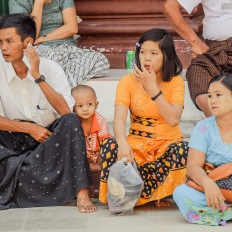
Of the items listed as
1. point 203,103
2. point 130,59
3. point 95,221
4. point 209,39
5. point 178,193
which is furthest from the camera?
point 130,59

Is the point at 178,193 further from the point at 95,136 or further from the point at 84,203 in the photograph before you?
the point at 95,136

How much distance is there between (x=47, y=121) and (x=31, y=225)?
873 mm

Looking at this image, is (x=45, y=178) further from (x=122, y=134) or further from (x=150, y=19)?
(x=150, y=19)

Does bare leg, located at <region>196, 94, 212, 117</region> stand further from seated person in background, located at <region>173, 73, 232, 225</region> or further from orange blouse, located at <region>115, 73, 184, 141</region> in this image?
seated person in background, located at <region>173, 73, 232, 225</region>

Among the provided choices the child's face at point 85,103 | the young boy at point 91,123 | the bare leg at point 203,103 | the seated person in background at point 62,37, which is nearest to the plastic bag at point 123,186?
the young boy at point 91,123

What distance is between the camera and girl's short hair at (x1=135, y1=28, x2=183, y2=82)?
267 inches

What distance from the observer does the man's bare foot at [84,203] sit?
22.0ft

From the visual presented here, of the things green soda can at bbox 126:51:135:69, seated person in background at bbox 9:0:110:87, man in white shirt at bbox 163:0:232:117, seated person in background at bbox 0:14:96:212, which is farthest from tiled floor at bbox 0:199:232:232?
green soda can at bbox 126:51:135:69

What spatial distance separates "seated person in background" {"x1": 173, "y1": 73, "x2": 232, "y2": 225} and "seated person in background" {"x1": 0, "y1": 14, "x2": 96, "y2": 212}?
72 cm

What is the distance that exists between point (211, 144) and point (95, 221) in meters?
0.86

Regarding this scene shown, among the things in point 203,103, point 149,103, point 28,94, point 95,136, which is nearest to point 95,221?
point 95,136

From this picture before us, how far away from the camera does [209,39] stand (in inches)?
315

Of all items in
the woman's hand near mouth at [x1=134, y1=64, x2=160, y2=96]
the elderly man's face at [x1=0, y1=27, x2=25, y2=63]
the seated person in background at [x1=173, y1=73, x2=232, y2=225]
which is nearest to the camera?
the seated person in background at [x1=173, y1=73, x2=232, y2=225]

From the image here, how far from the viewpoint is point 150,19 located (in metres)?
9.18
